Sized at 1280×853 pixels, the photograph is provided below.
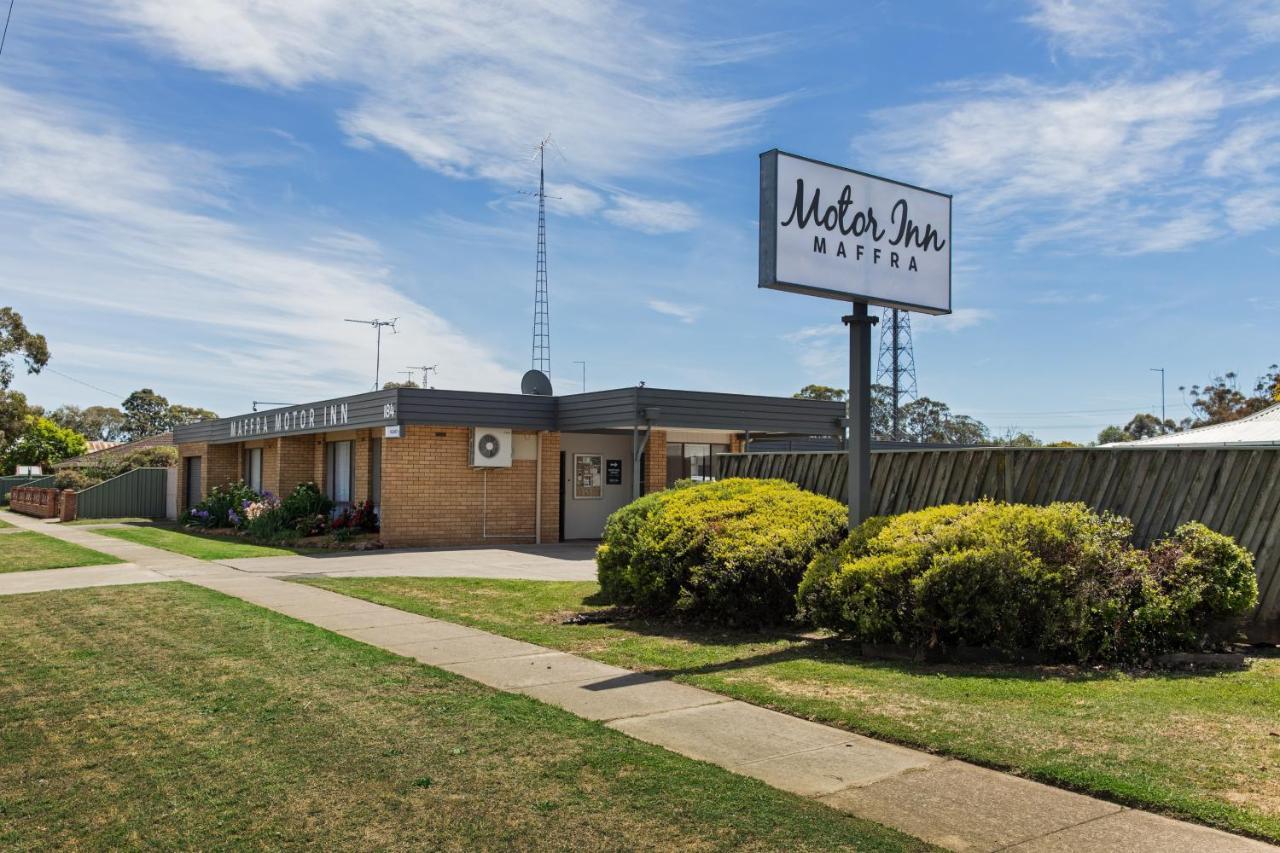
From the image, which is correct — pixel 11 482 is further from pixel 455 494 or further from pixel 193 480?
pixel 455 494

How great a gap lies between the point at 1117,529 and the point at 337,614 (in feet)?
25.3

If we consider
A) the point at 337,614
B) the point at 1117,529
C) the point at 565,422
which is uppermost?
the point at 565,422

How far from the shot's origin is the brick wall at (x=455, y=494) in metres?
21.3

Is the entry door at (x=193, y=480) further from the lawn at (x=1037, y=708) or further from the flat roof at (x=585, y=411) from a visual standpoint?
the lawn at (x=1037, y=708)

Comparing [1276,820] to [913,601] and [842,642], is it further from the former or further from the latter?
[842,642]

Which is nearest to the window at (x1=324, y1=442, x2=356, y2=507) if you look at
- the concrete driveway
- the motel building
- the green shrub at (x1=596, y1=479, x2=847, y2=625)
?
the motel building

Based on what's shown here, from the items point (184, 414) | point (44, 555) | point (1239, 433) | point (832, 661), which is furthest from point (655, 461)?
point (184, 414)

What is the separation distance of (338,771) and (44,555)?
1671 centimetres

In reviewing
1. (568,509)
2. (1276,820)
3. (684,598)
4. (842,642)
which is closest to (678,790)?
(1276,820)

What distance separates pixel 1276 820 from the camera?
443 cm

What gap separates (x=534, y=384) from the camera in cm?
2697

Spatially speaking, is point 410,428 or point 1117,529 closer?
point 1117,529

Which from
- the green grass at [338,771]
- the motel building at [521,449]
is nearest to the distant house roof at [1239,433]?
the motel building at [521,449]

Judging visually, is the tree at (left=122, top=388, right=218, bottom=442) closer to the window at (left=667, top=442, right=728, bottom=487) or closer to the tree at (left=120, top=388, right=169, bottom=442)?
the tree at (left=120, top=388, right=169, bottom=442)
